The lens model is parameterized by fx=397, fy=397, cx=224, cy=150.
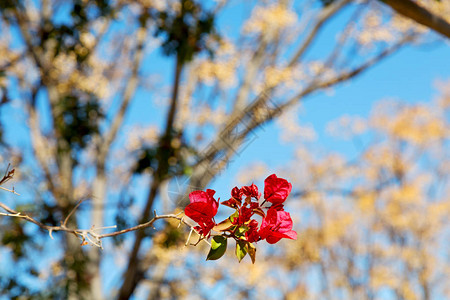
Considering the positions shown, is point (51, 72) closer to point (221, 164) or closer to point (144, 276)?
point (144, 276)

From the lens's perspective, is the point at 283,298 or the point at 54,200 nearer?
the point at 54,200

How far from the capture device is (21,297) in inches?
94.7

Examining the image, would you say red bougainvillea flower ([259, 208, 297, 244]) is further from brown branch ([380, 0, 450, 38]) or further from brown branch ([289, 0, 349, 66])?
brown branch ([289, 0, 349, 66])

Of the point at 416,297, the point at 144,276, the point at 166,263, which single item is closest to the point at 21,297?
the point at 144,276

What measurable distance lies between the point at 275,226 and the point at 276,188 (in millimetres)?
66

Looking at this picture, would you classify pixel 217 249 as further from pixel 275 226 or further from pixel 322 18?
pixel 322 18

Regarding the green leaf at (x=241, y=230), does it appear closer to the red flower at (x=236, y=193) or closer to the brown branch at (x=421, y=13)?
the red flower at (x=236, y=193)

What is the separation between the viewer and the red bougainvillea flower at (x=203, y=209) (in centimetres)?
67

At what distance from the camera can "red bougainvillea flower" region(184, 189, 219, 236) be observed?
67 centimetres

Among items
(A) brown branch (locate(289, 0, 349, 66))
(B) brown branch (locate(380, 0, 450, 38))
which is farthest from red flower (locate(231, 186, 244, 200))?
(A) brown branch (locate(289, 0, 349, 66))

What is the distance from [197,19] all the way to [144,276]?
1.88m

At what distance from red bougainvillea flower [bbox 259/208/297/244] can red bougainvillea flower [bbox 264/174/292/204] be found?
0.03 metres

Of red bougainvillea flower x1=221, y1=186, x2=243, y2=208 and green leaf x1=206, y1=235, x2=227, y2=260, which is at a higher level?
red bougainvillea flower x1=221, y1=186, x2=243, y2=208

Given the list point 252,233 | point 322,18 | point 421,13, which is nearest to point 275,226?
point 252,233
